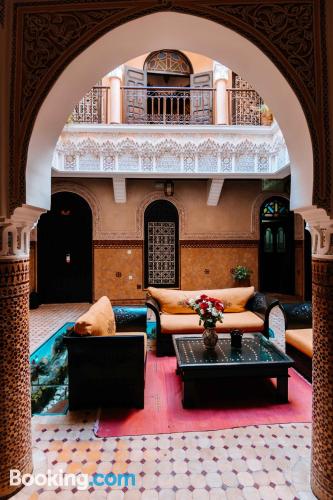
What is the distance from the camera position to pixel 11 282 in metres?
2.15

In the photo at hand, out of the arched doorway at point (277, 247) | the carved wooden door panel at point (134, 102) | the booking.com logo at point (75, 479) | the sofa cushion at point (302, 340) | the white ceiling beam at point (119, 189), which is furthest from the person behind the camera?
the arched doorway at point (277, 247)

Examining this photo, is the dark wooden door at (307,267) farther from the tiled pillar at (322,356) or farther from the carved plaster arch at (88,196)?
the tiled pillar at (322,356)

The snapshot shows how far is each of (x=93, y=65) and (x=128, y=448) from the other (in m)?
2.96

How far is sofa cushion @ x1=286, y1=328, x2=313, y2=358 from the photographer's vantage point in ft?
12.2

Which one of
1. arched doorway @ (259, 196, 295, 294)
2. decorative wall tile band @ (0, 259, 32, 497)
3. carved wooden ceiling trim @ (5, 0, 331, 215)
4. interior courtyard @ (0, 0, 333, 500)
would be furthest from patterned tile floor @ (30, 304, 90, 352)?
arched doorway @ (259, 196, 295, 294)

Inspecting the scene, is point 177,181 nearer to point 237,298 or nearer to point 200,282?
point 200,282

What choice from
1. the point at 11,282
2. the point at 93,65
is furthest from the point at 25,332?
the point at 93,65

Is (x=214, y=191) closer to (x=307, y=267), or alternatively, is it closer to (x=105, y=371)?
(x=307, y=267)

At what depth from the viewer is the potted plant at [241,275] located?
870 cm

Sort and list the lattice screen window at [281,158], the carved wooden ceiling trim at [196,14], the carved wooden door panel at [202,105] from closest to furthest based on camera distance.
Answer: the carved wooden ceiling trim at [196,14], the lattice screen window at [281,158], the carved wooden door panel at [202,105]

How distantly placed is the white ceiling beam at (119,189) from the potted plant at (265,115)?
3691mm

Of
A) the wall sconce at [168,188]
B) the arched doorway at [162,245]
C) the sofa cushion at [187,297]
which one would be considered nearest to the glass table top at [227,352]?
the sofa cushion at [187,297]

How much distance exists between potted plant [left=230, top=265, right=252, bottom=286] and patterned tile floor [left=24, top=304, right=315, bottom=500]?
19.4 ft

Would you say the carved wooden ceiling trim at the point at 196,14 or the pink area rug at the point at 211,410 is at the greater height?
the carved wooden ceiling trim at the point at 196,14
